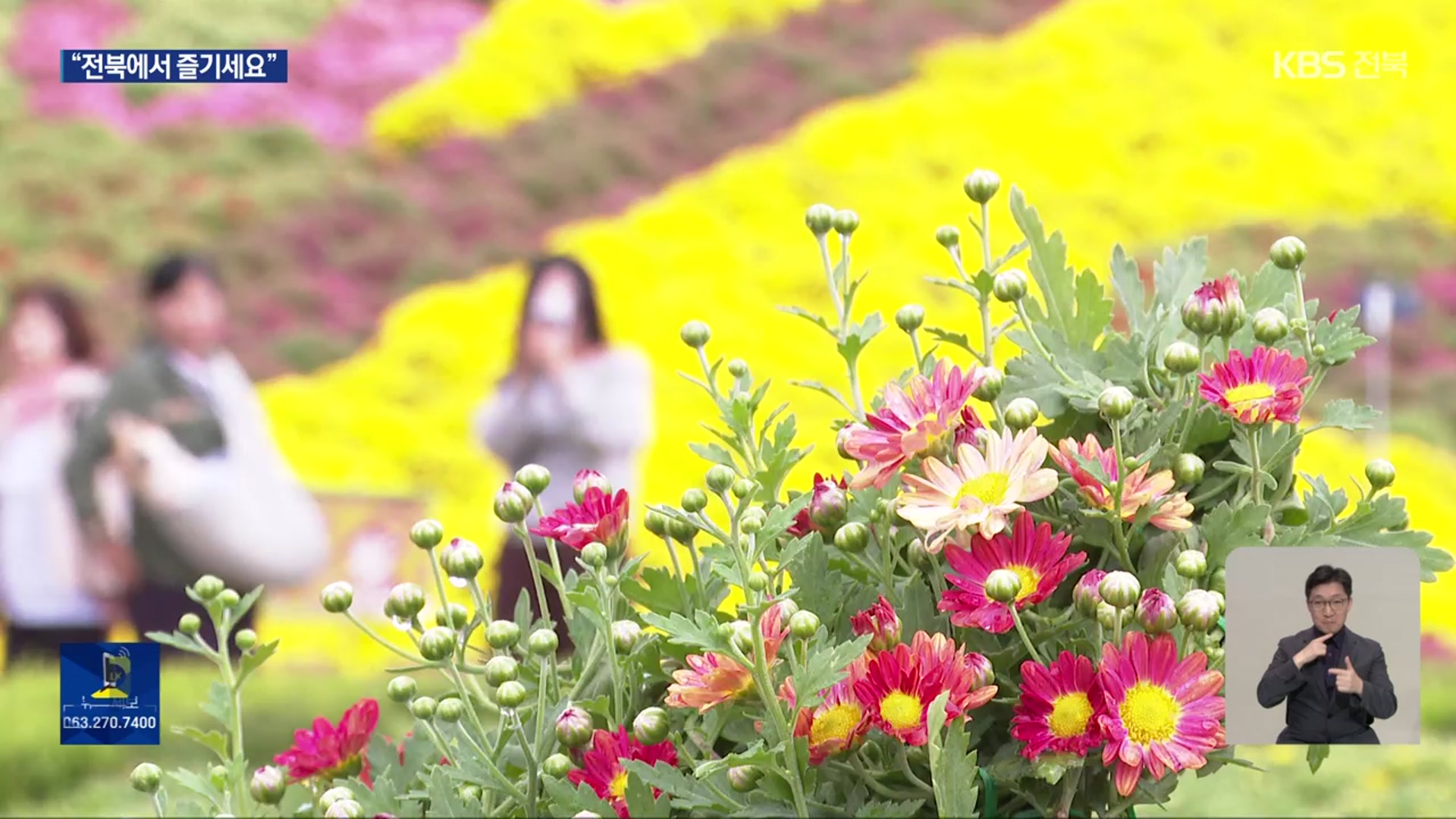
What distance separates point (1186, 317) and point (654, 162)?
3121 mm

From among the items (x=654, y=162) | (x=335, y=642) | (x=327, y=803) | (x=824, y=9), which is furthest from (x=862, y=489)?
(x=824, y=9)

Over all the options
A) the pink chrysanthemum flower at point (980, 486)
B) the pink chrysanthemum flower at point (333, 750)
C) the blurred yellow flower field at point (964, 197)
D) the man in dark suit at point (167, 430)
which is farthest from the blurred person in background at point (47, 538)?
the pink chrysanthemum flower at point (980, 486)

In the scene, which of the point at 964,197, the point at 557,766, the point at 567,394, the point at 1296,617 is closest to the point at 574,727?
the point at 557,766

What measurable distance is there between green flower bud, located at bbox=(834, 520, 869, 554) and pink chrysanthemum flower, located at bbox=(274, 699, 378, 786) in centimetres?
20

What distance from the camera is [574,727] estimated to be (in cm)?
42

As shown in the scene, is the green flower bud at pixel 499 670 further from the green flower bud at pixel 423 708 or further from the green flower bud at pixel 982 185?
the green flower bud at pixel 982 185

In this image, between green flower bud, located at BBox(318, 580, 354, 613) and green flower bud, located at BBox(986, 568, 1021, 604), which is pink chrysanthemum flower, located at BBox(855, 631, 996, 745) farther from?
green flower bud, located at BBox(318, 580, 354, 613)

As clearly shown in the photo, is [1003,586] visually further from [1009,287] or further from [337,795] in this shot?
[337,795]

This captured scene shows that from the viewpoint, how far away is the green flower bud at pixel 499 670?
419 millimetres

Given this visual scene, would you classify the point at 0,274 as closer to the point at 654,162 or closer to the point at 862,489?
the point at 654,162

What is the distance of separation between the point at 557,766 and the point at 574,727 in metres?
0.02

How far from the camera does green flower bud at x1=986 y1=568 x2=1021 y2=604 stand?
37 centimetres

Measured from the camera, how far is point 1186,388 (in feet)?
1.48

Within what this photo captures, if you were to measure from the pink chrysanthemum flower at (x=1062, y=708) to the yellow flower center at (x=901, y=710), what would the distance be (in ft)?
0.11
